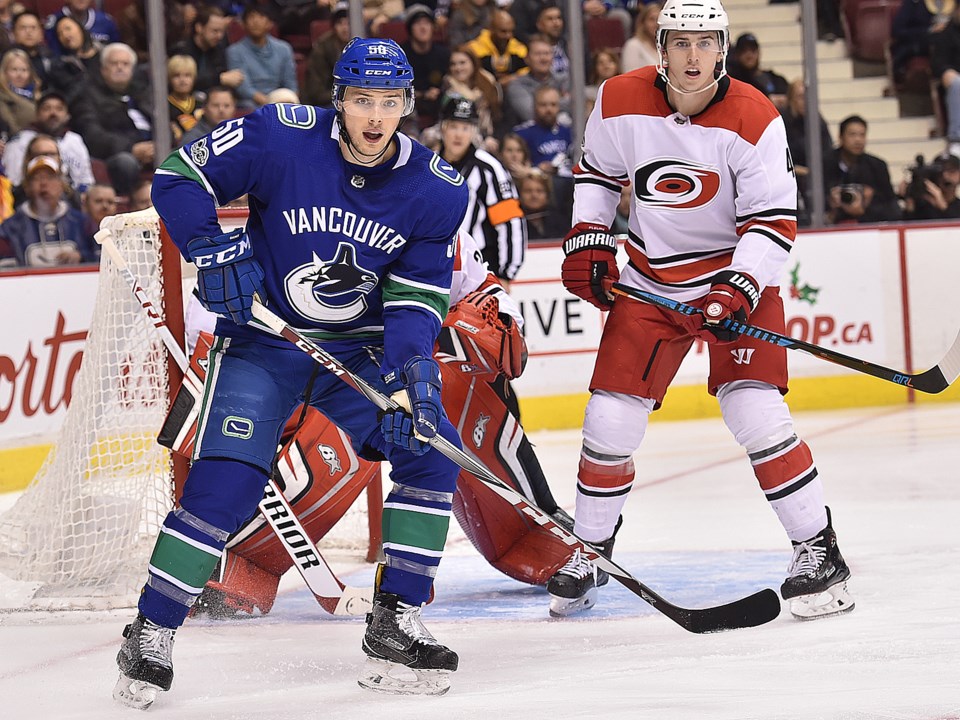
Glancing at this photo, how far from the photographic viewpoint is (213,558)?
2.39 meters

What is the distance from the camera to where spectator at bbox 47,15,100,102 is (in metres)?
5.92

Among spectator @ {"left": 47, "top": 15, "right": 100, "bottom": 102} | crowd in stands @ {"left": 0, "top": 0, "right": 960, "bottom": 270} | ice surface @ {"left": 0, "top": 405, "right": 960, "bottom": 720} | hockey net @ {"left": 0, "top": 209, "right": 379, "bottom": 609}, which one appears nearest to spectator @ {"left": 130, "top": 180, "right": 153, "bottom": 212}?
crowd in stands @ {"left": 0, "top": 0, "right": 960, "bottom": 270}

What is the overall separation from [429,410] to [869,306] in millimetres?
4226

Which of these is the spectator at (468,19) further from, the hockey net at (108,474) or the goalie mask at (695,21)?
the goalie mask at (695,21)

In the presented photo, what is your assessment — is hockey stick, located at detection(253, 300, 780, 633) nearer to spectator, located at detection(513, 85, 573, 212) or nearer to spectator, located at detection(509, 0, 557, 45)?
spectator, located at detection(513, 85, 573, 212)

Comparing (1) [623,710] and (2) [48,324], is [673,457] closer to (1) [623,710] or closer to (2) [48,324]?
(2) [48,324]

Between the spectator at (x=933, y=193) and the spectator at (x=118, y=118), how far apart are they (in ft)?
10.8

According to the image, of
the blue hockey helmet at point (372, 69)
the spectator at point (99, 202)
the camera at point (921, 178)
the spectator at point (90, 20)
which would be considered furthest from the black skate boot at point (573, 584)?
the camera at point (921, 178)

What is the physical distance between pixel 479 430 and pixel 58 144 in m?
3.11

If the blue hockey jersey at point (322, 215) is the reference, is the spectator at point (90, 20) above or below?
above

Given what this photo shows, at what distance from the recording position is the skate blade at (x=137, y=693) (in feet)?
7.80

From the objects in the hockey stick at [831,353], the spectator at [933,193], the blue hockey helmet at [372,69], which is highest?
the blue hockey helmet at [372,69]

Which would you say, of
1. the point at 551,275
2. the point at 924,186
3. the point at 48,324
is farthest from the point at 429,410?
the point at 924,186

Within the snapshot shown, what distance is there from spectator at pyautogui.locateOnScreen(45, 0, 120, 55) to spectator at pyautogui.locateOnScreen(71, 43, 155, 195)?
0.14m
